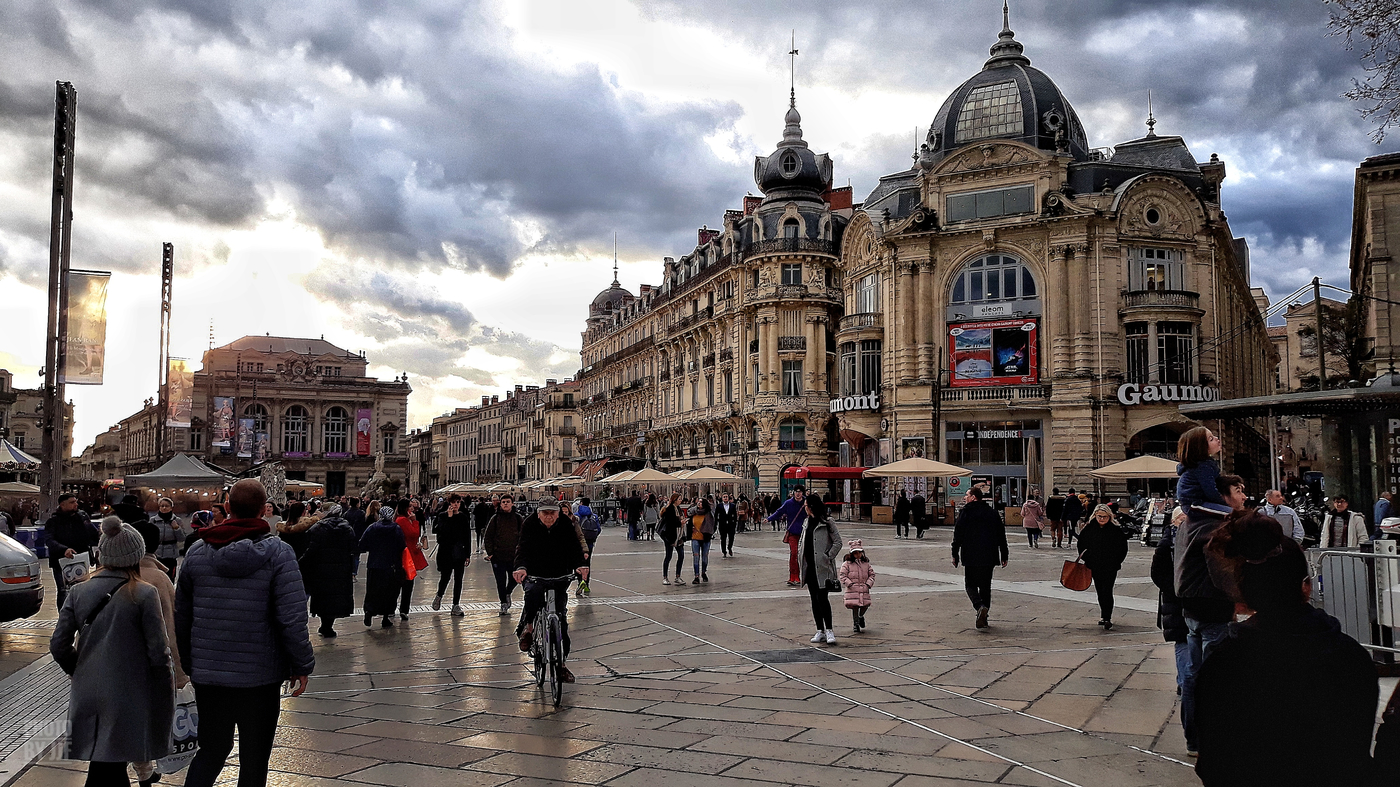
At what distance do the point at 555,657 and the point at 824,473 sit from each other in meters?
31.8

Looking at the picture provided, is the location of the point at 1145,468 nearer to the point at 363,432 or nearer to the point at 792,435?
the point at 792,435

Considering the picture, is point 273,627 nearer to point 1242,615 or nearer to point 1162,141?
point 1242,615

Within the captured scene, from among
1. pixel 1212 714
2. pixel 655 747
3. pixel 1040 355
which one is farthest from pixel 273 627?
pixel 1040 355

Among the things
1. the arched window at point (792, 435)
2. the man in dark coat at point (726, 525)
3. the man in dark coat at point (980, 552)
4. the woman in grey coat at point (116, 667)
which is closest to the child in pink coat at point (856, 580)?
the man in dark coat at point (980, 552)

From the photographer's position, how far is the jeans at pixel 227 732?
459cm

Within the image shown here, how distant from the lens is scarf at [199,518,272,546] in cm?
462

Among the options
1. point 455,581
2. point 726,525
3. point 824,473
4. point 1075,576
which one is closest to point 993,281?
point 824,473

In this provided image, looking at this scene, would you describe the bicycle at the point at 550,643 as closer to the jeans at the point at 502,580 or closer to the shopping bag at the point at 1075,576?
the jeans at the point at 502,580

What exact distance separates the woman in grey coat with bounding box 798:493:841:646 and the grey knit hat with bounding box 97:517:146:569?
674 cm

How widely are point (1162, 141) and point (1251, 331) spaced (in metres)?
16.8

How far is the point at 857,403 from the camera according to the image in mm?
43906

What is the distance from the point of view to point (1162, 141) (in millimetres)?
42188

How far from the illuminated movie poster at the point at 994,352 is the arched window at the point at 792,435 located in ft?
37.7

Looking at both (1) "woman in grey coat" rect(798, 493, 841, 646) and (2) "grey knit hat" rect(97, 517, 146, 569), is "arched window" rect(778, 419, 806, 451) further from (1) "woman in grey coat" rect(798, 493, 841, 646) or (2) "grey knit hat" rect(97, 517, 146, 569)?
(2) "grey knit hat" rect(97, 517, 146, 569)
